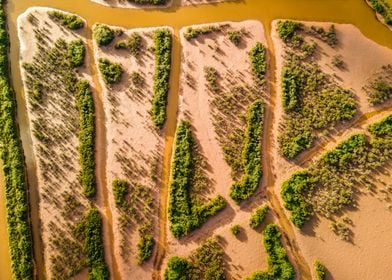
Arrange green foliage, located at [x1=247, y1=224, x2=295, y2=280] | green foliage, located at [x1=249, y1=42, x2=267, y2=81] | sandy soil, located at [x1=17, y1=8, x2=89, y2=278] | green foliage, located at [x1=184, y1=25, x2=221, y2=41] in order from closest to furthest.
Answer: green foliage, located at [x1=247, y1=224, x2=295, y2=280] → sandy soil, located at [x1=17, y1=8, x2=89, y2=278] → green foliage, located at [x1=249, y1=42, x2=267, y2=81] → green foliage, located at [x1=184, y1=25, x2=221, y2=41]

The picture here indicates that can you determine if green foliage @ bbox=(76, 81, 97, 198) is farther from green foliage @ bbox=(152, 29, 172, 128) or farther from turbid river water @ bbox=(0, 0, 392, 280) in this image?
green foliage @ bbox=(152, 29, 172, 128)

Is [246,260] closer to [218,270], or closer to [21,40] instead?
[218,270]

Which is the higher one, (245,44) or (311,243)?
(245,44)

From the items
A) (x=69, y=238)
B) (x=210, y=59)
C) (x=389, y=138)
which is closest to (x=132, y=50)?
(x=210, y=59)

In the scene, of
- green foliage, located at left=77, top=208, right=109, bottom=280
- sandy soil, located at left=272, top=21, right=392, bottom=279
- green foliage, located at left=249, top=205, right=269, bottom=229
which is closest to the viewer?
green foliage, located at left=77, top=208, right=109, bottom=280

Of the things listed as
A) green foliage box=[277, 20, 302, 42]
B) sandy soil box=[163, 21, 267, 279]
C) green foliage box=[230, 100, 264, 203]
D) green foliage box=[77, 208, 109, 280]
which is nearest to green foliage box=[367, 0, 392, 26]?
green foliage box=[277, 20, 302, 42]

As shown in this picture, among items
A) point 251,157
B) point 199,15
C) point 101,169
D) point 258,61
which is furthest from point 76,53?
point 251,157

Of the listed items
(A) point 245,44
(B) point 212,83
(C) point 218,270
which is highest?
(A) point 245,44
